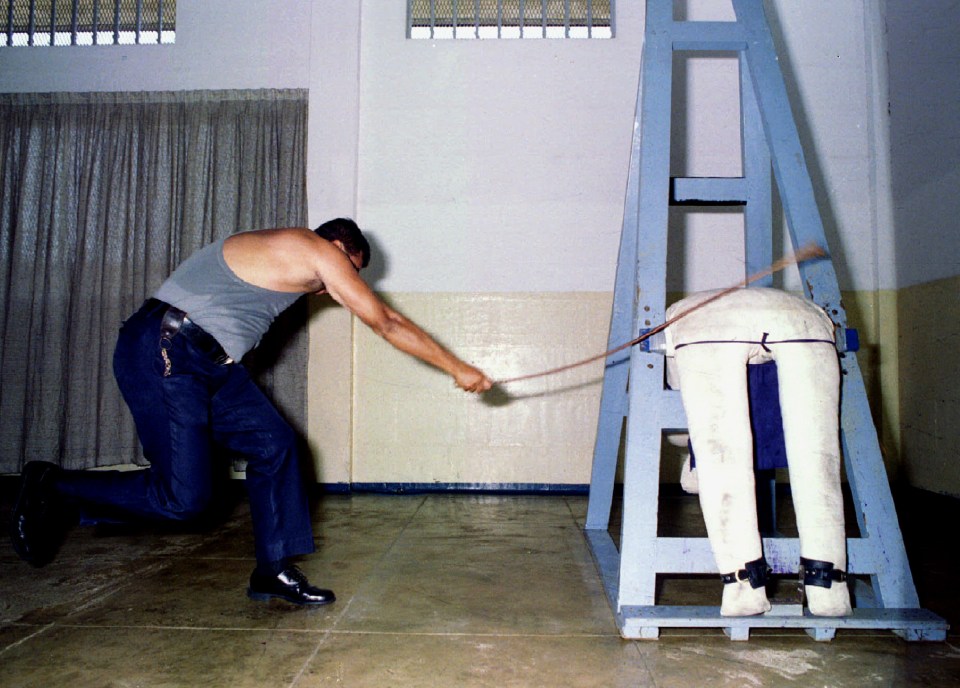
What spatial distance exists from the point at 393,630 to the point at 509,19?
4778 millimetres

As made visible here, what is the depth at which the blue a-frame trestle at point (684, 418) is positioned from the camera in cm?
195

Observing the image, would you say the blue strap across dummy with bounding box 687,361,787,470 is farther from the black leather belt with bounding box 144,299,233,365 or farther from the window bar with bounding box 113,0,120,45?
the window bar with bounding box 113,0,120,45

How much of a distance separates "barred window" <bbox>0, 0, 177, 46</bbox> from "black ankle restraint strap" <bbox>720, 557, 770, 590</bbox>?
572 centimetres

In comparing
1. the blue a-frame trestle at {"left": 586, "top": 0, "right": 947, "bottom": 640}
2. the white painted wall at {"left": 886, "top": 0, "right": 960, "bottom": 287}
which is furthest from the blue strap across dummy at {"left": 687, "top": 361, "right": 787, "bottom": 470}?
the white painted wall at {"left": 886, "top": 0, "right": 960, "bottom": 287}

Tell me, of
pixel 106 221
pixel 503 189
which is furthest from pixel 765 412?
pixel 106 221

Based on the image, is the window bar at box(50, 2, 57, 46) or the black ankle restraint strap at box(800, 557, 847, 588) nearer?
the black ankle restraint strap at box(800, 557, 847, 588)

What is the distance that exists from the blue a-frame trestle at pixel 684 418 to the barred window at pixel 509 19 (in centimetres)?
303

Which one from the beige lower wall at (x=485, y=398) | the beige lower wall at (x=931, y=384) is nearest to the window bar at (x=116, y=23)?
the beige lower wall at (x=485, y=398)

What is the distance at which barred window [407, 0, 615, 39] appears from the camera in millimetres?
5090

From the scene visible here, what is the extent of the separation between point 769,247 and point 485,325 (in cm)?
253

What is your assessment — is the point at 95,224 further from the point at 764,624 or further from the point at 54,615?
the point at 764,624

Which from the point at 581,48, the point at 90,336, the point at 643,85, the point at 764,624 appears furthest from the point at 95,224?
the point at 764,624

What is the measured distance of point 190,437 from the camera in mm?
2178

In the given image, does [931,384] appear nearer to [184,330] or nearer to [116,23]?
[184,330]
